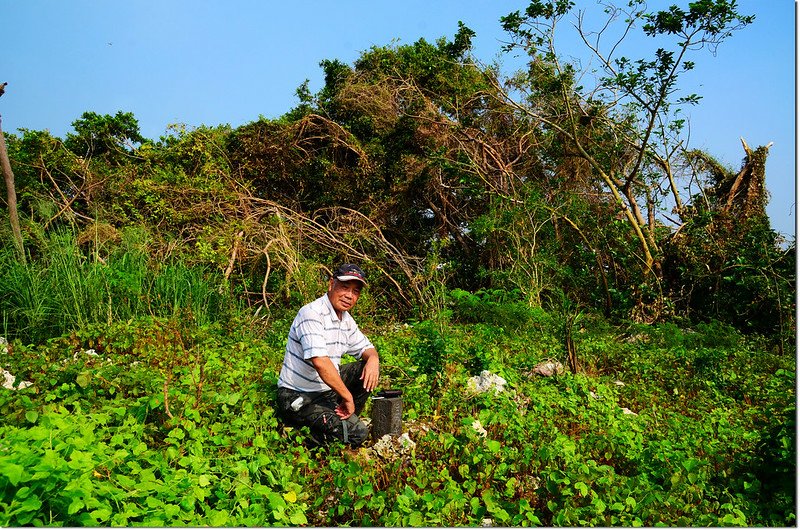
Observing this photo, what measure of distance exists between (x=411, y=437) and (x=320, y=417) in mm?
642

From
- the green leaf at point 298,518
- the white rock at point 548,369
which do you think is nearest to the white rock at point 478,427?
the white rock at point 548,369

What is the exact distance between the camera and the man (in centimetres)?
399

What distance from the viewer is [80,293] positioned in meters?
6.29

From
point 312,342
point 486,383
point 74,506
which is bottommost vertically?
point 74,506

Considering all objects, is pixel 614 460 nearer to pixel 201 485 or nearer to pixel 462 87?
pixel 201 485

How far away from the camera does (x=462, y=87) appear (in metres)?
11.1

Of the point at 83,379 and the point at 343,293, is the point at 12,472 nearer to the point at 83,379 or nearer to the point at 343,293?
the point at 83,379

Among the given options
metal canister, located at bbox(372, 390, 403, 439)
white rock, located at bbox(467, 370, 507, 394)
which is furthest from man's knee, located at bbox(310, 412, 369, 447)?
white rock, located at bbox(467, 370, 507, 394)

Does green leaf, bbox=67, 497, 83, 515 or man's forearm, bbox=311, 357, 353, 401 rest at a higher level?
man's forearm, bbox=311, 357, 353, 401

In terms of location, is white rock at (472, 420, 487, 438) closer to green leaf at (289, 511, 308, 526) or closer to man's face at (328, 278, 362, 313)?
man's face at (328, 278, 362, 313)

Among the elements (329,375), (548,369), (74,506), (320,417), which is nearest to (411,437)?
(320,417)

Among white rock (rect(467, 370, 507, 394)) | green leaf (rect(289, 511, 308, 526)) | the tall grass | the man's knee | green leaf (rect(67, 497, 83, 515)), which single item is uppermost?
the tall grass

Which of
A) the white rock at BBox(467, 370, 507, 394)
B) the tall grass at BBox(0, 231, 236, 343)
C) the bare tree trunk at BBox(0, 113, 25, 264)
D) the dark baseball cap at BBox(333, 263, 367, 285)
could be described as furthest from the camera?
the bare tree trunk at BBox(0, 113, 25, 264)

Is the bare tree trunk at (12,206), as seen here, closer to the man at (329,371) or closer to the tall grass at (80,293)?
the tall grass at (80,293)
